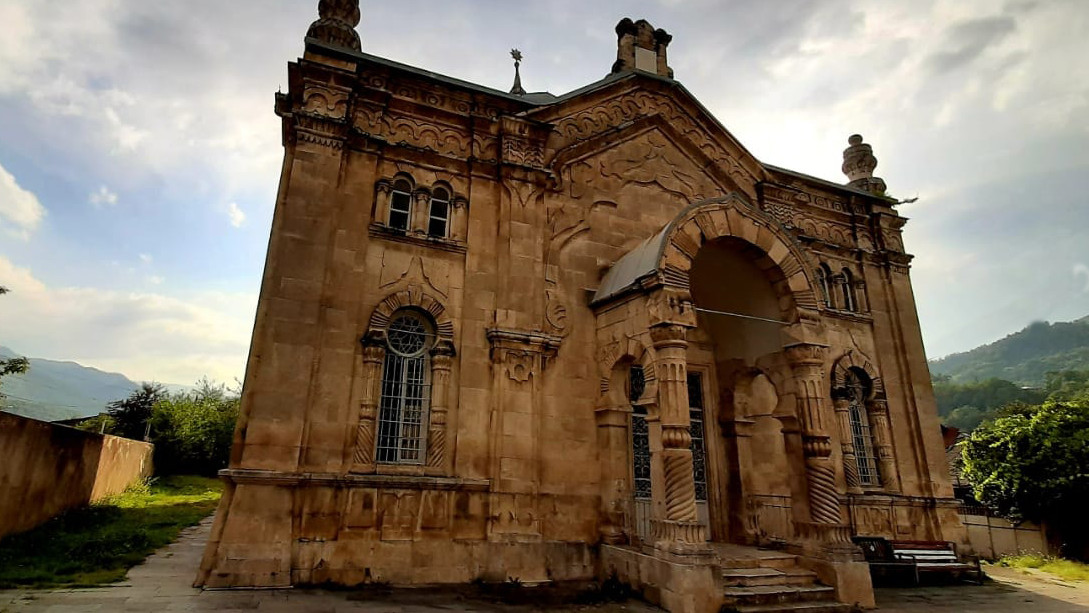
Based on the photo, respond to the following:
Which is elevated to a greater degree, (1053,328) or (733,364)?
(1053,328)

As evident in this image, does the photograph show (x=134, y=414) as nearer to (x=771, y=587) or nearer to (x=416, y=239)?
(x=416, y=239)

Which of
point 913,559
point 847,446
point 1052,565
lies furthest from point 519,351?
point 1052,565

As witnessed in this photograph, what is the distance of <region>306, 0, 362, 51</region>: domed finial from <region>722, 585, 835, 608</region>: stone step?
12.4 metres

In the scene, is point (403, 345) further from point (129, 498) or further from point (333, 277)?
point (129, 498)

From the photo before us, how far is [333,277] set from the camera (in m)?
10.5

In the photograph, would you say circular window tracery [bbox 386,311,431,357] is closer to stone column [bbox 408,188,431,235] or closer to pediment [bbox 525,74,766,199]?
stone column [bbox 408,188,431,235]

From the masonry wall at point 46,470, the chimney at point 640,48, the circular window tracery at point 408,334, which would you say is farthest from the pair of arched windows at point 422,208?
the masonry wall at point 46,470

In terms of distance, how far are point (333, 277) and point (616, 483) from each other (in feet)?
21.5

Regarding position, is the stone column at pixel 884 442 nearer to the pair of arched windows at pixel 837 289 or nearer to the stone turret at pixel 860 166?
the pair of arched windows at pixel 837 289

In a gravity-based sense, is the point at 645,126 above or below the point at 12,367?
above

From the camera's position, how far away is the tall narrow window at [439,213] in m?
11.9

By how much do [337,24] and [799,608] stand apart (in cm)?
1400

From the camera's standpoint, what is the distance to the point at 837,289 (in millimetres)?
16109

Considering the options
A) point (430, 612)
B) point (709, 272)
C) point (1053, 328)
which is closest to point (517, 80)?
point (709, 272)
